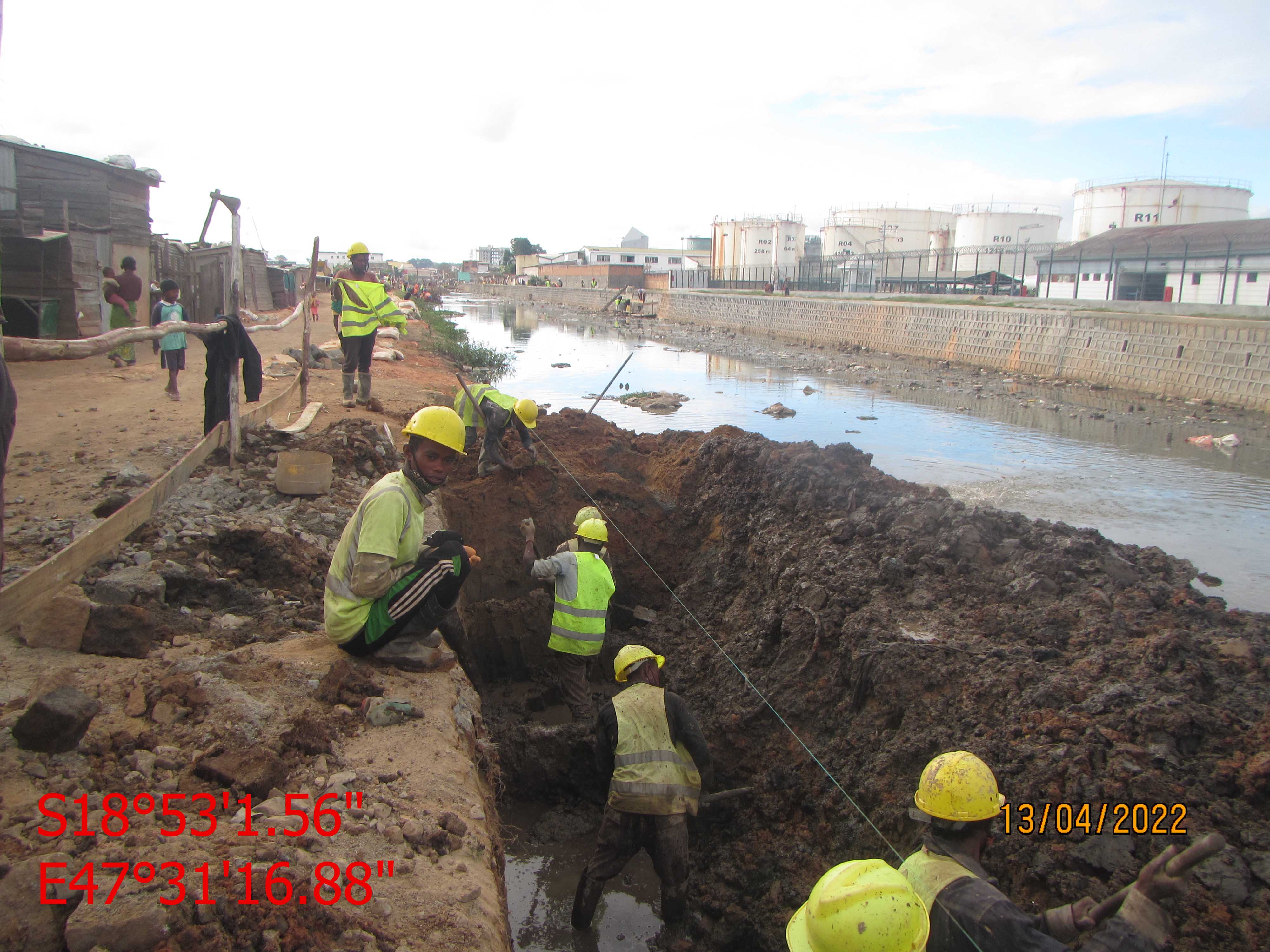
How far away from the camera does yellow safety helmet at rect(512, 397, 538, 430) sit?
8359 millimetres

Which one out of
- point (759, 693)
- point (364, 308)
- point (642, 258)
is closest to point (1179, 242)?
point (364, 308)

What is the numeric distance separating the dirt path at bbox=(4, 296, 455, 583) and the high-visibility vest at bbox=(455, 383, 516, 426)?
1.36m

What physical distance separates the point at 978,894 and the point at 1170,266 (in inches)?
1261

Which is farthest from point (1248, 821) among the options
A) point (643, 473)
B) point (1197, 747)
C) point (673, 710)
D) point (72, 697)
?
point (643, 473)

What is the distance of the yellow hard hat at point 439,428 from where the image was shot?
3.78m

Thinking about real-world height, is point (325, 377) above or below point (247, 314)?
below

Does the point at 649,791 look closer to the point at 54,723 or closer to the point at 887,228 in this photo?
the point at 54,723

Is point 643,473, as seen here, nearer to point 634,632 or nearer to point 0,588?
point 634,632

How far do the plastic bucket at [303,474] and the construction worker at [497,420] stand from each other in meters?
2.21

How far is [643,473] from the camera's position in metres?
10.1

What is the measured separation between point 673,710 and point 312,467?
378 centimetres

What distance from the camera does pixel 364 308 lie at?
9352 millimetres

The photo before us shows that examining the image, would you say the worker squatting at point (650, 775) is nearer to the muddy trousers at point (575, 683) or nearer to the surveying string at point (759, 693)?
the muddy trousers at point (575, 683)

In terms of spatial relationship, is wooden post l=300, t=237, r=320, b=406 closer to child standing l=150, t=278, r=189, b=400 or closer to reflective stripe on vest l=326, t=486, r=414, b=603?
child standing l=150, t=278, r=189, b=400
